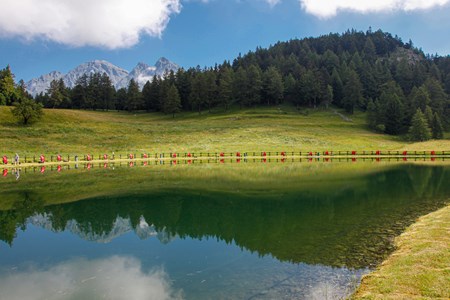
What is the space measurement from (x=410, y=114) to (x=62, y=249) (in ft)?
426

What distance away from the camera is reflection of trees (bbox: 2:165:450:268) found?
58.5 ft

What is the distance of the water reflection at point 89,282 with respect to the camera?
513 inches

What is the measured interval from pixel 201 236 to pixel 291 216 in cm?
702

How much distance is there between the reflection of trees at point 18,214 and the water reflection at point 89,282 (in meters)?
6.56

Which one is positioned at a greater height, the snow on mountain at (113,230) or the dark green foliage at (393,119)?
the dark green foliage at (393,119)

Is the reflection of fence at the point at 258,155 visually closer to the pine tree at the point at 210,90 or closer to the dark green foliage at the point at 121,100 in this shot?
the pine tree at the point at 210,90

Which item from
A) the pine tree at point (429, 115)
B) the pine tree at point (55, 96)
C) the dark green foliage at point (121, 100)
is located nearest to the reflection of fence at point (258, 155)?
the pine tree at point (429, 115)

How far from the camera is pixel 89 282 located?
46.6 feet

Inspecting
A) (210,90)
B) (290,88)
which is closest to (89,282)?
(210,90)

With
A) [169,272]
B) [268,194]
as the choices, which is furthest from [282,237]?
[268,194]

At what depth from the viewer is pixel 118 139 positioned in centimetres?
9512

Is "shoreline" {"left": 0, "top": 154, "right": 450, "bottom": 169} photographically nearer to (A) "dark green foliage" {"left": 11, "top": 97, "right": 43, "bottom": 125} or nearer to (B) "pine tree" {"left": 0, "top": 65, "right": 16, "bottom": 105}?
(A) "dark green foliage" {"left": 11, "top": 97, "right": 43, "bottom": 125}

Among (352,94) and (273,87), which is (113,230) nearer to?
(273,87)

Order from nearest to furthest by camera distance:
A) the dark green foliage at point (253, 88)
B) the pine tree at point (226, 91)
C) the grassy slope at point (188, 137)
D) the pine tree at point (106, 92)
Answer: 1. the grassy slope at point (188, 137)
2. the pine tree at point (226, 91)
3. the dark green foliage at point (253, 88)
4. the pine tree at point (106, 92)
